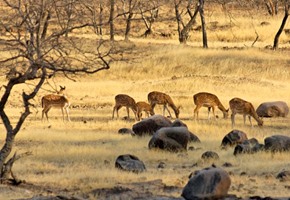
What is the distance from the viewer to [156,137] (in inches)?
860

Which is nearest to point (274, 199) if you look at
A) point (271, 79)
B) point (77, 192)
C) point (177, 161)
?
point (77, 192)

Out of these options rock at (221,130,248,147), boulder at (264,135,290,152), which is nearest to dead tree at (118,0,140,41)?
rock at (221,130,248,147)

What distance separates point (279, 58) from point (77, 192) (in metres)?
34.3

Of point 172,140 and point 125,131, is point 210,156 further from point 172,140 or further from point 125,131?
point 125,131

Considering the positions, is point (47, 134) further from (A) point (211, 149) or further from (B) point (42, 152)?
(A) point (211, 149)

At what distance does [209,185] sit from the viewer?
1381 cm

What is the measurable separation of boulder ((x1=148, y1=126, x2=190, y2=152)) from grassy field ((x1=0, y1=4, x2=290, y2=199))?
321 mm

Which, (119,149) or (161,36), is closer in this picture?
(119,149)

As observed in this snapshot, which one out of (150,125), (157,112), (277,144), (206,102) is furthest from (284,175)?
(157,112)

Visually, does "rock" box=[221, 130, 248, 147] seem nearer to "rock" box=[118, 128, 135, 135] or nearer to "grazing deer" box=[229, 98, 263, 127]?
"rock" box=[118, 128, 135, 135]

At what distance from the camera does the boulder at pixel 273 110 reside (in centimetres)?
3262

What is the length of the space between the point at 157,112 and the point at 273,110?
17.7 feet

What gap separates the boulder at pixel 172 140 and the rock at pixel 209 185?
7.68 metres

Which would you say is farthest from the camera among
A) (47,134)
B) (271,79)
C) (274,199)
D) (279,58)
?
(279,58)
